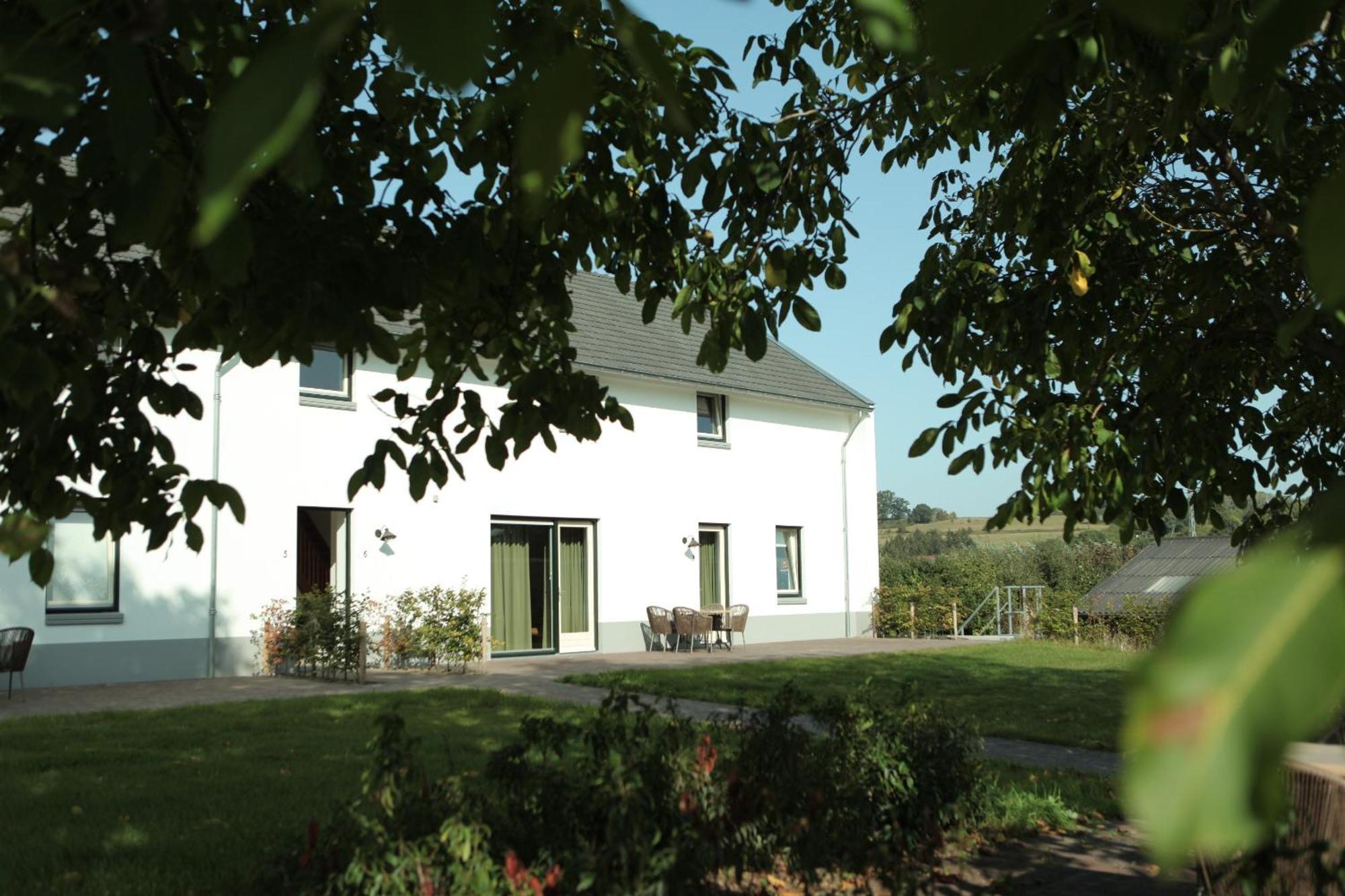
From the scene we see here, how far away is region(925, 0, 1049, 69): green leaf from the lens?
626 millimetres

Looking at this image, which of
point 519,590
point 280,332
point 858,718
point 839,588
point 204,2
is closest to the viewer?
point 204,2

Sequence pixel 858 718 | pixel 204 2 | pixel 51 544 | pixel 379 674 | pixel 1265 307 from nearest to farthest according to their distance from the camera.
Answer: pixel 204 2
pixel 51 544
pixel 1265 307
pixel 858 718
pixel 379 674

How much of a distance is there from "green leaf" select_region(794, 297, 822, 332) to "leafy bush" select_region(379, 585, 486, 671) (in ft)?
41.4

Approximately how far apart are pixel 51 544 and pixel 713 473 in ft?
57.6

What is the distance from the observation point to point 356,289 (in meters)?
3.80

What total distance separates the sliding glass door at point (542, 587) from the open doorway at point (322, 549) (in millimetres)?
2734

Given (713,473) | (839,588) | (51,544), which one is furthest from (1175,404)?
(839,588)

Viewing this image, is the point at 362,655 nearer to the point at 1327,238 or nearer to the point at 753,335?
the point at 753,335

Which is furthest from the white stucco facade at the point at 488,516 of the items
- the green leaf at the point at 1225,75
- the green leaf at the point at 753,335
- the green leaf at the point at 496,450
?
the green leaf at the point at 1225,75

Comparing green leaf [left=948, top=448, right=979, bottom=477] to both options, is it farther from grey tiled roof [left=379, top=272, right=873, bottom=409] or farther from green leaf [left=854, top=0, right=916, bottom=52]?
grey tiled roof [left=379, top=272, right=873, bottom=409]

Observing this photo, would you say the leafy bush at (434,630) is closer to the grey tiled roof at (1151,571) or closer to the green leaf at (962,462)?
the green leaf at (962,462)

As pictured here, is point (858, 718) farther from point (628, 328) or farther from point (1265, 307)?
point (628, 328)

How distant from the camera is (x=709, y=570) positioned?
73.8 ft

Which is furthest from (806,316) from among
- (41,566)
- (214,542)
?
(214,542)
